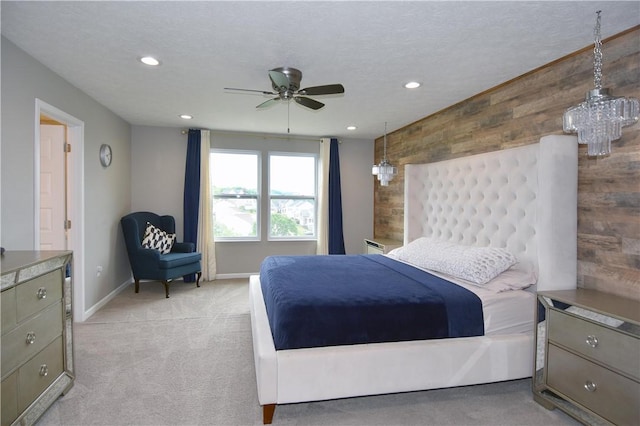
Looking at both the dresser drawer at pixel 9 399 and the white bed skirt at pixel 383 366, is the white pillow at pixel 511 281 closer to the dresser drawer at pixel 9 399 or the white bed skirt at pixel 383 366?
the white bed skirt at pixel 383 366

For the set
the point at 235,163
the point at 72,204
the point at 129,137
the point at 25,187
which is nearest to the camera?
the point at 25,187

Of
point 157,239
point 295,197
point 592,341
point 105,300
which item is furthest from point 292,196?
point 592,341

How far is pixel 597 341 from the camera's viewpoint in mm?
1822

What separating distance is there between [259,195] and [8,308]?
161 inches

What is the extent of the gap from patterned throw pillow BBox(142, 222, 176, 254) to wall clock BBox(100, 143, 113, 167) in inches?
42.6

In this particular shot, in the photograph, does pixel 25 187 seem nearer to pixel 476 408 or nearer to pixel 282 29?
pixel 282 29

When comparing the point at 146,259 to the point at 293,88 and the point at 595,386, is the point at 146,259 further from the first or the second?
the point at 595,386

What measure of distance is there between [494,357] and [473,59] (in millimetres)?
2239

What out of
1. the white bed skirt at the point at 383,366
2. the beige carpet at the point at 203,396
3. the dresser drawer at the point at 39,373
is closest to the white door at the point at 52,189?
the beige carpet at the point at 203,396

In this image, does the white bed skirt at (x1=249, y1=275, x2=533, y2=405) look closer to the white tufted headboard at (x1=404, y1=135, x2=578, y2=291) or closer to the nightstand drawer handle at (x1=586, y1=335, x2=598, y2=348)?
the nightstand drawer handle at (x1=586, y1=335, x2=598, y2=348)

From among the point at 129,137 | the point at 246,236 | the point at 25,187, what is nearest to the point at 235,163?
the point at 246,236

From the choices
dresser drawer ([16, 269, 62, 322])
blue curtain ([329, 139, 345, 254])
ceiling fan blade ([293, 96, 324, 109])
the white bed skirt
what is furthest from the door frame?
blue curtain ([329, 139, 345, 254])

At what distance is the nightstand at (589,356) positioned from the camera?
5.53 feet

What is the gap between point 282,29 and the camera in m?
2.22
